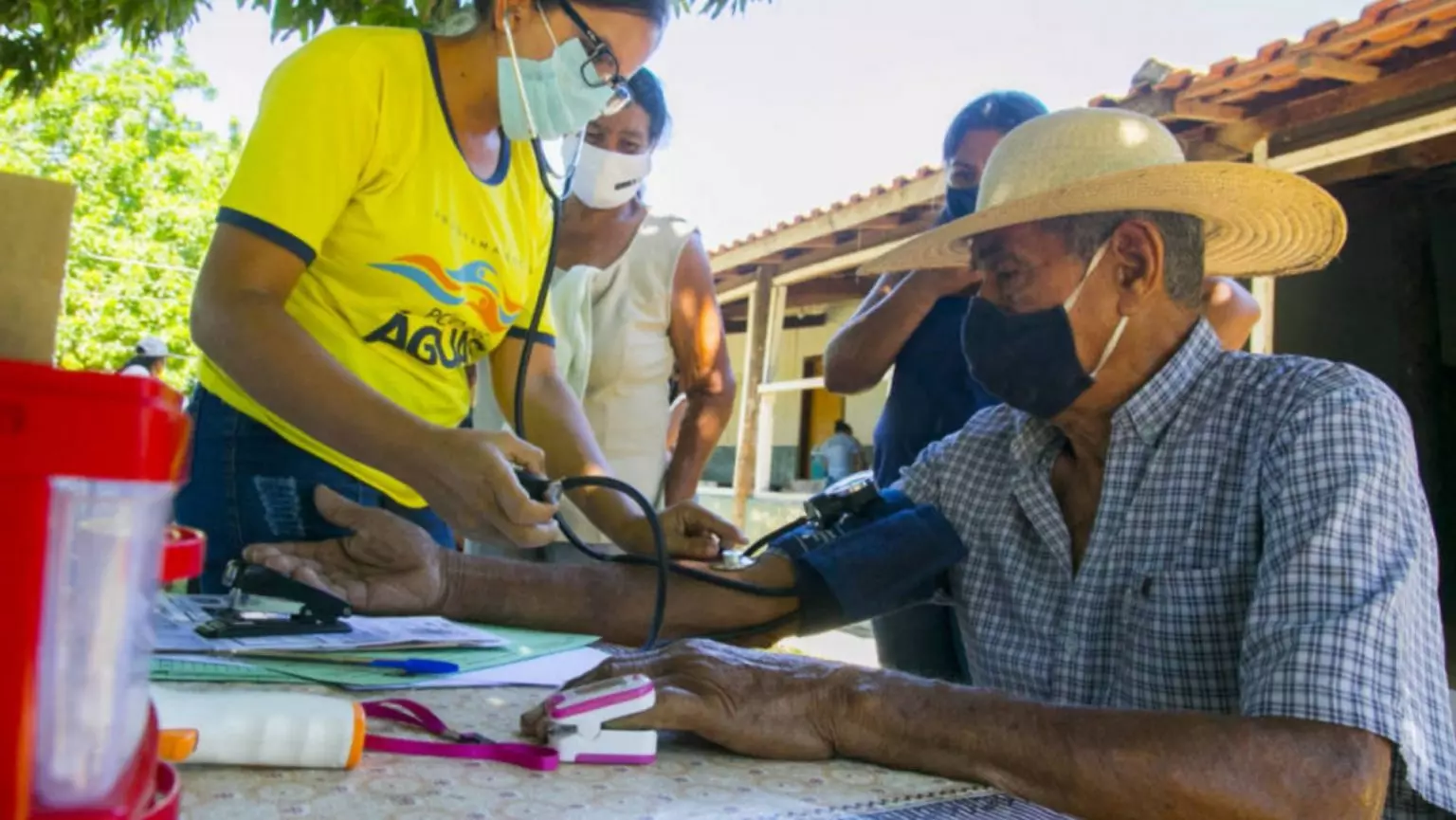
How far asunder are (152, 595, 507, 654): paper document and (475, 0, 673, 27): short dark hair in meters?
1.02

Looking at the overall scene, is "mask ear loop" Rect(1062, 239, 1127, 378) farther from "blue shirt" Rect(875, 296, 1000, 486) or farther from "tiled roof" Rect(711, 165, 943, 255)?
"tiled roof" Rect(711, 165, 943, 255)

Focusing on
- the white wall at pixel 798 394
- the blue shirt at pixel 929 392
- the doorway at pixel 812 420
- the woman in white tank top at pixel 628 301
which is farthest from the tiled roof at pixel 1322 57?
the doorway at pixel 812 420

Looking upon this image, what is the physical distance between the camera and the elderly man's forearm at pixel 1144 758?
1.07m

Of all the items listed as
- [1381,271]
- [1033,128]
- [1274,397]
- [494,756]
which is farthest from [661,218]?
[1381,271]

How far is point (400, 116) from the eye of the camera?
5.45 feet

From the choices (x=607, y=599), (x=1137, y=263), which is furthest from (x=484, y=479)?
(x=1137, y=263)

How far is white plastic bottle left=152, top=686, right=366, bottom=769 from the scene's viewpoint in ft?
2.72

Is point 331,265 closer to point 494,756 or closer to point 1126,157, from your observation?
point 494,756

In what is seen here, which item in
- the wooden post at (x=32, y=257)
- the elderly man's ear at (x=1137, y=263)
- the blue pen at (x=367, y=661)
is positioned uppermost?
the elderly man's ear at (x=1137, y=263)

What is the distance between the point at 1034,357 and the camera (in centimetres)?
180

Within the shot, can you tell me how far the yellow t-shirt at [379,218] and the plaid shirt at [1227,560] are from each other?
2.83 feet

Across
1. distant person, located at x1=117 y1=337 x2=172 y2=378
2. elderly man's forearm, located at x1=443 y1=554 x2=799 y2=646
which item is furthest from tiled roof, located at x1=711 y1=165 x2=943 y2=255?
elderly man's forearm, located at x1=443 y1=554 x2=799 y2=646

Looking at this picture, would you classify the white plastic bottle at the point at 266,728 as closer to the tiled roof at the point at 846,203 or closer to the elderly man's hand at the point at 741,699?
the elderly man's hand at the point at 741,699

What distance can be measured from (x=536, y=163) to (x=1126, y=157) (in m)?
1.01
